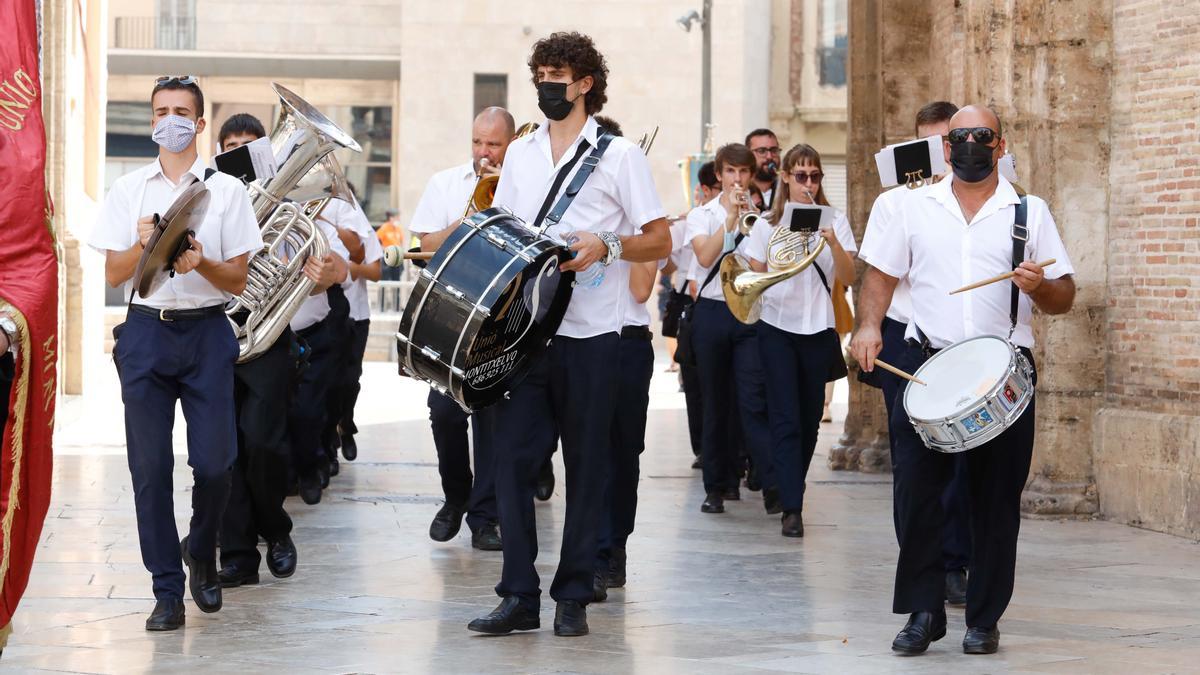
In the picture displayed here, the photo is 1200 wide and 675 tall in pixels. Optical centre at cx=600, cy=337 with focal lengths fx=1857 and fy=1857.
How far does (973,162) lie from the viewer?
655 cm

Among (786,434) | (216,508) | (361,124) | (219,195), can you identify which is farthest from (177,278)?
(361,124)

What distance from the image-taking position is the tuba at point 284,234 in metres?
8.00

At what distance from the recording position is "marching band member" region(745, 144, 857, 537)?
389 inches

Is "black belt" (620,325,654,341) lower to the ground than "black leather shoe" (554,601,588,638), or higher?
higher

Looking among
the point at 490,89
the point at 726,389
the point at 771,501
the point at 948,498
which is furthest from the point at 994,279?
the point at 490,89

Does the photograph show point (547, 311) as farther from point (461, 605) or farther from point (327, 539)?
point (327, 539)

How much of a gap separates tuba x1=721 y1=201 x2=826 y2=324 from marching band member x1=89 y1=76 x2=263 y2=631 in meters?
3.65

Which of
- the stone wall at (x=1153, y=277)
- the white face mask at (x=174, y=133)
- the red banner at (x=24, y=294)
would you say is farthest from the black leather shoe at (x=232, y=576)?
the stone wall at (x=1153, y=277)

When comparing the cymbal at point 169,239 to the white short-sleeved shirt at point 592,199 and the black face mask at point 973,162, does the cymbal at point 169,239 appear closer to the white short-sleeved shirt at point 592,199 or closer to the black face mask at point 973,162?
the white short-sleeved shirt at point 592,199

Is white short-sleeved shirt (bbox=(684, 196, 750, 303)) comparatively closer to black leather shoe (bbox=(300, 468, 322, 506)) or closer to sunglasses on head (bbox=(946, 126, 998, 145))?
black leather shoe (bbox=(300, 468, 322, 506))

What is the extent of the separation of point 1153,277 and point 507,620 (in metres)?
4.86

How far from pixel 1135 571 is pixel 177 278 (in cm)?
458

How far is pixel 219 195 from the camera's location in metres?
6.81

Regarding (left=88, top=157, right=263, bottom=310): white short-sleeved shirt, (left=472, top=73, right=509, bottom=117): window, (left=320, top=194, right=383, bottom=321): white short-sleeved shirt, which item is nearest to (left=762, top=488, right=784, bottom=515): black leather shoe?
(left=320, top=194, right=383, bottom=321): white short-sleeved shirt
